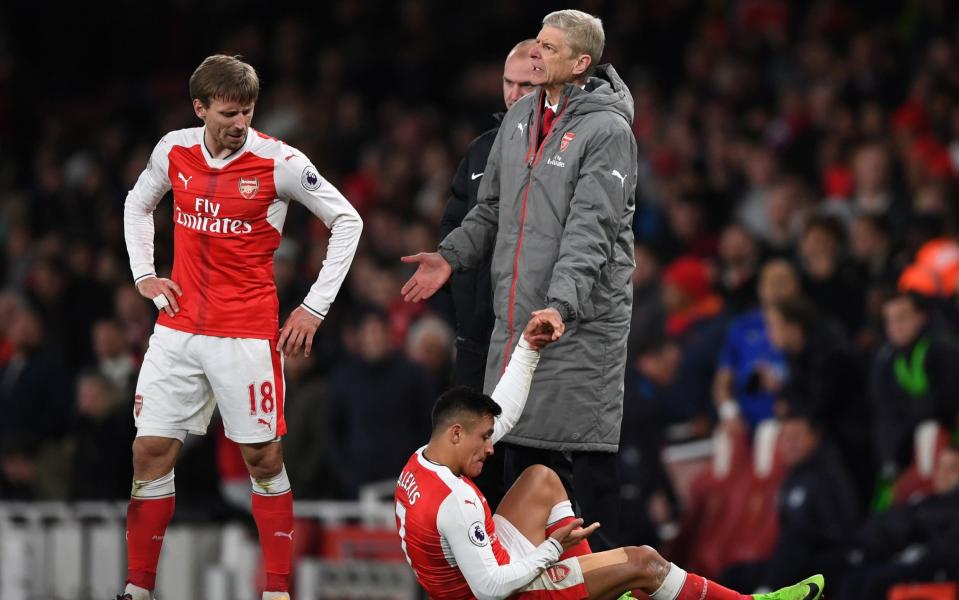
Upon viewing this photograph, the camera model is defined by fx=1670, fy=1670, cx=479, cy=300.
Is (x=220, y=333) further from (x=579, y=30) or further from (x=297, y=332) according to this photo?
(x=579, y=30)

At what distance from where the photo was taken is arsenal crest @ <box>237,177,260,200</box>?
646cm

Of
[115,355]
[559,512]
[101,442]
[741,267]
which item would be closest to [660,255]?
[741,267]

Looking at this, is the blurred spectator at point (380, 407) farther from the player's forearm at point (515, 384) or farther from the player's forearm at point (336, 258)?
the player's forearm at point (515, 384)

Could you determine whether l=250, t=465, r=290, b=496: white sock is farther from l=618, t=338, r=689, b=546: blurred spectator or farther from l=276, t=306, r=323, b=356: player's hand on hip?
l=618, t=338, r=689, b=546: blurred spectator

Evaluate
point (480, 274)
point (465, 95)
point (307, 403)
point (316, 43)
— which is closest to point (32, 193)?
point (316, 43)

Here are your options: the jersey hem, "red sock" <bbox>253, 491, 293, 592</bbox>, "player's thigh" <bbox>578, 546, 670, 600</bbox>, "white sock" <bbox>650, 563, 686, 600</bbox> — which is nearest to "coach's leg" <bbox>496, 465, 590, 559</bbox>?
"player's thigh" <bbox>578, 546, 670, 600</bbox>

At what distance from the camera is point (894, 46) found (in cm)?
1388

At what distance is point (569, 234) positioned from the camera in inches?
241

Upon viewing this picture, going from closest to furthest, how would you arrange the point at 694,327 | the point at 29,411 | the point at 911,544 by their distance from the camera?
the point at 911,544 < the point at 694,327 < the point at 29,411

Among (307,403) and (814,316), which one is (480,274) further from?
(307,403)

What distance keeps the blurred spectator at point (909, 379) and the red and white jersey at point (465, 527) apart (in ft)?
13.3

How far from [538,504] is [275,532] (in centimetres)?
109

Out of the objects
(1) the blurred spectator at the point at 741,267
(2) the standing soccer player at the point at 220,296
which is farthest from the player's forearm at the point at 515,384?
(1) the blurred spectator at the point at 741,267

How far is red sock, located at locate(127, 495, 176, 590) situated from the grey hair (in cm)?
239
